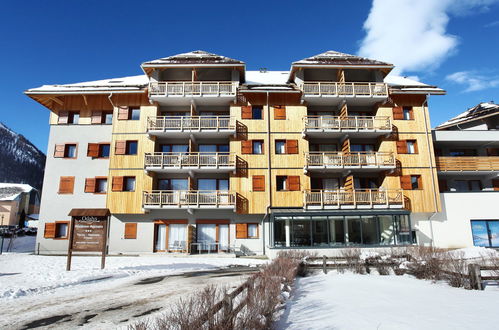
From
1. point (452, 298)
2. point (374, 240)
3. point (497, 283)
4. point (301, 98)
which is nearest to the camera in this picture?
point (452, 298)

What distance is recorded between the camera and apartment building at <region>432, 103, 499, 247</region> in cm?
2452

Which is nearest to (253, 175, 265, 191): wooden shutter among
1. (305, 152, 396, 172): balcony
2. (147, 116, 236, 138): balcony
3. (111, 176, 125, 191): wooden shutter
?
(305, 152, 396, 172): balcony

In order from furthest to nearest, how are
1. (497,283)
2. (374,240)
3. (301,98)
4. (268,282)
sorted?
(301,98), (374,240), (497,283), (268,282)

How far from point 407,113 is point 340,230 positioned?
39.5 ft

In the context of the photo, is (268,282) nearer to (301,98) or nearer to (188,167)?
(188,167)

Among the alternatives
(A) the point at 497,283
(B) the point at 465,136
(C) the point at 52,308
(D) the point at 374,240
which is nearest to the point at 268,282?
(C) the point at 52,308

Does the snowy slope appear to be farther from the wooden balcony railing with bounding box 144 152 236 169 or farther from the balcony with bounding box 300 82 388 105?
the balcony with bounding box 300 82 388 105

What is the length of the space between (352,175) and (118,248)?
18860 mm

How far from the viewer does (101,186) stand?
25.5m

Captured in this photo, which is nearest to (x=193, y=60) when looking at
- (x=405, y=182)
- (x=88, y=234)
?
(x=88, y=234)

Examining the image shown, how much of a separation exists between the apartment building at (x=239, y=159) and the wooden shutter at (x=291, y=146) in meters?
0.08

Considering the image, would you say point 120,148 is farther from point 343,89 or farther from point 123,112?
point 343,89

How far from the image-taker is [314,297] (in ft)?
31.5

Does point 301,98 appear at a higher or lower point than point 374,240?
higher
